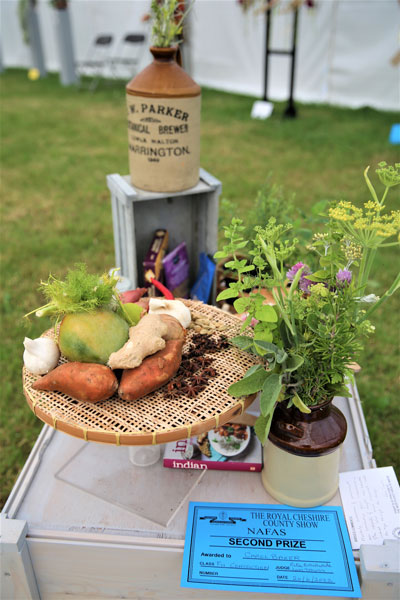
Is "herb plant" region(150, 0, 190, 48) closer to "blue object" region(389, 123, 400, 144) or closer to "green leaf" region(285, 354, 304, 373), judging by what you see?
"green leaf" region(285, 354, 304, 373)

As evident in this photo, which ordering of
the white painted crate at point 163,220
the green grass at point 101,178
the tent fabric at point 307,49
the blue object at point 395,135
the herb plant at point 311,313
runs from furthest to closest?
the tent fabric at point 307,49 → the blue object at point 395,135 → the green grass at point 101,178 → the white painted crate at point 163,220 → the herb plant at point 311,313

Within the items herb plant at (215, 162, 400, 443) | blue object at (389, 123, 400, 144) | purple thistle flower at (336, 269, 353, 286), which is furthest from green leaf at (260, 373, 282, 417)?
blue object at (389, 123, 400, 144)

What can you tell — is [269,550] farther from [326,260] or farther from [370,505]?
[326,260]

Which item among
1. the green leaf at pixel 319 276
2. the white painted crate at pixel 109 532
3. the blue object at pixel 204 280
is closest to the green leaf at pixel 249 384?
the green leaf at pixel 319 276

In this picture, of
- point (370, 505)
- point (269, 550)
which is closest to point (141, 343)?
point (269, 550)

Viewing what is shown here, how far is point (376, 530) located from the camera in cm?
110

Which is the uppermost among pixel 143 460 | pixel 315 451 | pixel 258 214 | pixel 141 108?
pixel 141 108

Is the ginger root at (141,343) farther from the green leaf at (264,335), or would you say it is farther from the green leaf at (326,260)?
the green leaf at (326,260)

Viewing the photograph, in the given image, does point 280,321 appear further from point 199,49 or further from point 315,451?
point 199,49

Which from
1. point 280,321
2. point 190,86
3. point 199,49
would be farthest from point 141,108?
point 199,49

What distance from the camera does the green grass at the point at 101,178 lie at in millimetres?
2057

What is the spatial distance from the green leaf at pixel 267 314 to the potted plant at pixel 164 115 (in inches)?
29.1

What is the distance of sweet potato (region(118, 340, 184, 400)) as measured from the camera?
39.5 inches

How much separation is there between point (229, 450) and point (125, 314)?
16.9 inches
